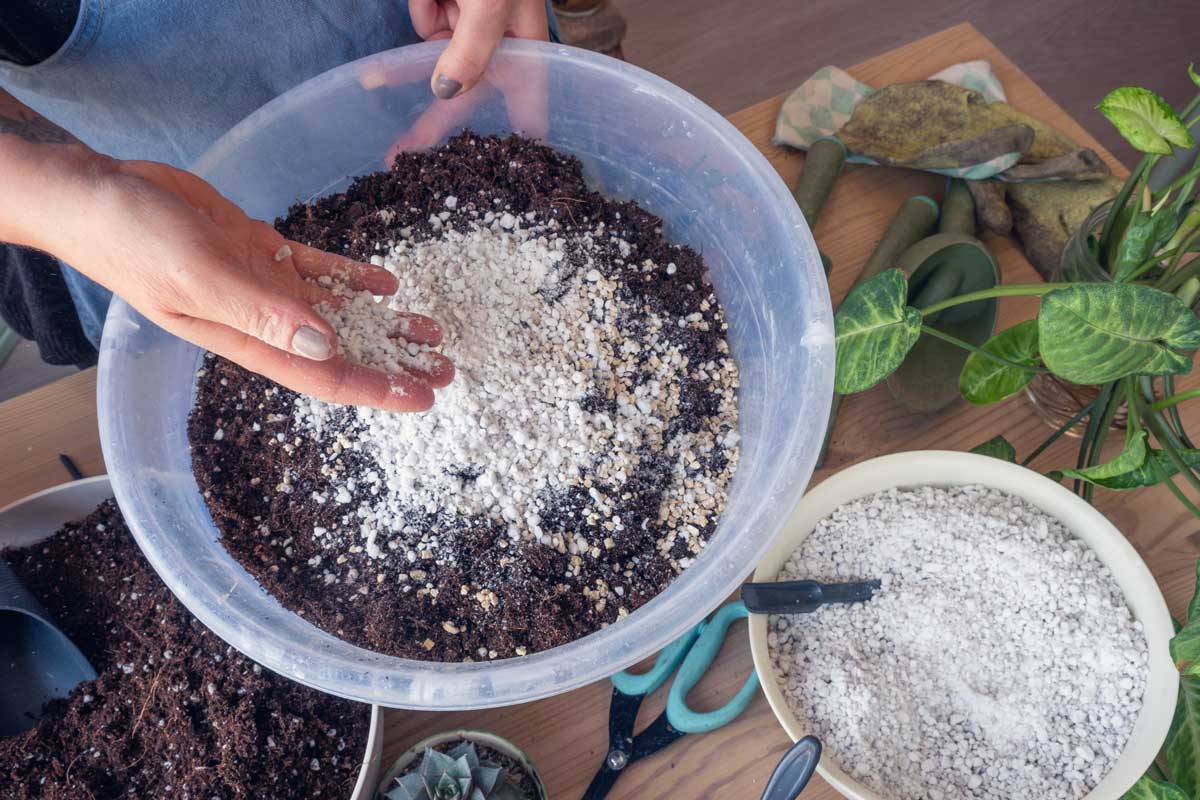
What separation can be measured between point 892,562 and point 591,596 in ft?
0.93

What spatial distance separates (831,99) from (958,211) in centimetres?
22

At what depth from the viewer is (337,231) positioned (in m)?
0.80

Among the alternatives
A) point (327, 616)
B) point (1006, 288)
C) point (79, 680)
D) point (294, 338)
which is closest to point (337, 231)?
point (294, 338)

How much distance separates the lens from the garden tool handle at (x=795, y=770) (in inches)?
25.6

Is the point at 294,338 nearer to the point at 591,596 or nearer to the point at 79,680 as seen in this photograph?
the point at 591,596

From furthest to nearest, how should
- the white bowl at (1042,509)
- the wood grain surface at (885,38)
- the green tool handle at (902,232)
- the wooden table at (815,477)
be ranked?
the wood grain surface at (885,38) → the green tool handle at (902,232) → the wooden table at (815,477) → the white bowl at (1042,509)

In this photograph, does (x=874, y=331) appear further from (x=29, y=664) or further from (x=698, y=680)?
(x=29, y=664)

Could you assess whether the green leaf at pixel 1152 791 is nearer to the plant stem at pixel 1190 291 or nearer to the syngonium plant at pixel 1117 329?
the syngonium plant at pixel 1117 329

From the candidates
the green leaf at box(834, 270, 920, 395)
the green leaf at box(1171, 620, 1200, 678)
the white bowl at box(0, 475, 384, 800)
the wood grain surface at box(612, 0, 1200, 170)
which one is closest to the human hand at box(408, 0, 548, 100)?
the green leaf at box(834, 270, 920, 395)

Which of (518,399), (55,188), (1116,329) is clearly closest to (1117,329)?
(1116,329)

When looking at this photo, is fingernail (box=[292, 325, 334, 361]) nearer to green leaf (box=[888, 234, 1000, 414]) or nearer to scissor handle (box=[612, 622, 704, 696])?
scissor handle (box=[612, 622, 704, 696])

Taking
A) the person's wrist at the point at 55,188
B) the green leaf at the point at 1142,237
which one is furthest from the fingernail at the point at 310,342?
the green leaf at the point at 1142,237

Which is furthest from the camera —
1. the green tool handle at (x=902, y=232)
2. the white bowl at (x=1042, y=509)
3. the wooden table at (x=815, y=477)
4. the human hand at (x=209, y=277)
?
the green tool handle at (x=902, y=232)

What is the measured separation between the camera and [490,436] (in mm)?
702
